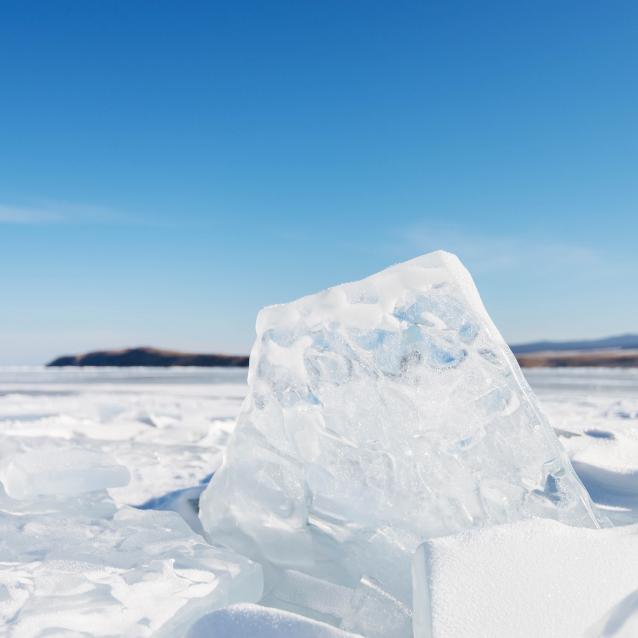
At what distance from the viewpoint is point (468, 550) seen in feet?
4.85

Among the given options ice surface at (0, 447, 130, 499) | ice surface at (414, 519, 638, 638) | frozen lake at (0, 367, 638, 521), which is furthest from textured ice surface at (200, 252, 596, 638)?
ice surface at (0, 447, 130, 499)

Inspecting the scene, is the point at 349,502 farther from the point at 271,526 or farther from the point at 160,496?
the point at 160,496

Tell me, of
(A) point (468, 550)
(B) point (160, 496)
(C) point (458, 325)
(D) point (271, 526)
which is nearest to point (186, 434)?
(B) point (160, 496)

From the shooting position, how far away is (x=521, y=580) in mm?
1420

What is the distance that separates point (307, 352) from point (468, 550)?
889 millimetres

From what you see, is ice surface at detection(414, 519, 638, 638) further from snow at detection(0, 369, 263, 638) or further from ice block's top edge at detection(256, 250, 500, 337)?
ice block's top edge at detection(256, 250, 500, 337)

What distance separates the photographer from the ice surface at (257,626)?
129 cm

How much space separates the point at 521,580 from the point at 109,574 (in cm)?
104

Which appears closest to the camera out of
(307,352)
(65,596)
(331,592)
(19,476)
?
(65,596)

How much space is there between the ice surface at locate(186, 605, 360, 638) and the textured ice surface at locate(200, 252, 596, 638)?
1.59 ft

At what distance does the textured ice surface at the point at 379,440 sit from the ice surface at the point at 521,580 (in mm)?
383

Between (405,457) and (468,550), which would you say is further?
(405,457)

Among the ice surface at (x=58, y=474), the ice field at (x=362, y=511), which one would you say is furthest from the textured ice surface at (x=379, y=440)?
the ice surface at (x=58, y=474)

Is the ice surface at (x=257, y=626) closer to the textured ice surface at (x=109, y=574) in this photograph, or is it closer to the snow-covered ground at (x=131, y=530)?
the snow-covered ground at (x=131, y=530)
